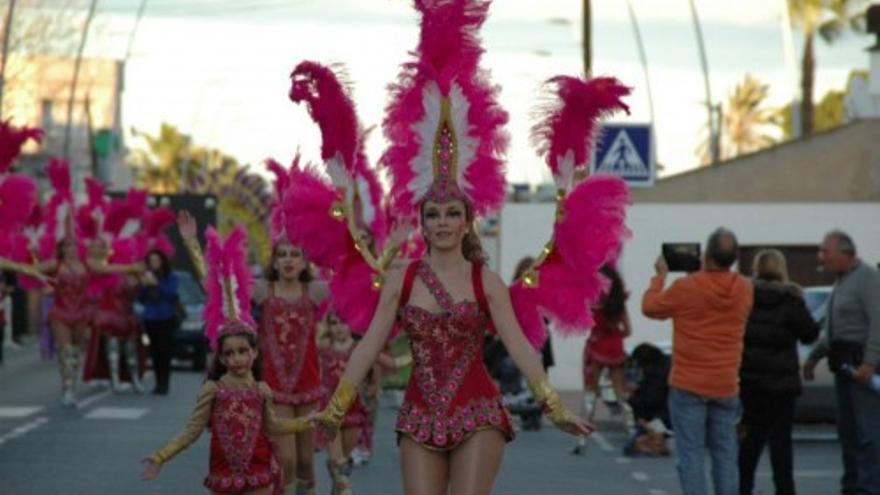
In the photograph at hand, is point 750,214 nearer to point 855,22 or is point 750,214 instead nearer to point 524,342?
point 524,342

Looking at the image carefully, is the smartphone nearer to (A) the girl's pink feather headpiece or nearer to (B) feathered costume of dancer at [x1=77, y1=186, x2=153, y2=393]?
(A) the girl's pink feather headpiece

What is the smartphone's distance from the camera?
15.3m

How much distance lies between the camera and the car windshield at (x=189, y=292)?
4216 cm

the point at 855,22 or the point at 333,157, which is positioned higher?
the point at 855,22

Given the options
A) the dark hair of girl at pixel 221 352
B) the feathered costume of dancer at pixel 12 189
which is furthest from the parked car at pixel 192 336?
the dark hair of girl at pixel 221 352

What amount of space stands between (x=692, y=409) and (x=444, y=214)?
4.97m

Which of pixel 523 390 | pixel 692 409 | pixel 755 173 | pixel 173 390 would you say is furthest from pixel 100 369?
pixel 692 409

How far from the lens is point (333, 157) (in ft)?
41.1

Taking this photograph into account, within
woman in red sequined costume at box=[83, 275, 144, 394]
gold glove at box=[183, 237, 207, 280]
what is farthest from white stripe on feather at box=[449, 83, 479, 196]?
woman in red sequined costume at box=[83, 275, 144, 394]

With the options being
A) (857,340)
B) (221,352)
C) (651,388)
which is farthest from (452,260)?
(651,388)

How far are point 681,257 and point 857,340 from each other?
5.29ft

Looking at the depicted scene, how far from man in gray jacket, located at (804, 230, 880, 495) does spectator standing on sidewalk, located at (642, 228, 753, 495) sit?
1.18m

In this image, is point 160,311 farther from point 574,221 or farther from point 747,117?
point 747,117

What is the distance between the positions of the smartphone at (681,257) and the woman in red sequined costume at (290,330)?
205cm
